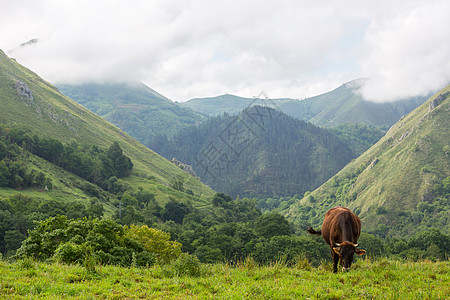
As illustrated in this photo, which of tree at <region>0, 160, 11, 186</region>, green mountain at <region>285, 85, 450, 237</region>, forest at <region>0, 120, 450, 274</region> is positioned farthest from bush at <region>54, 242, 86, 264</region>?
green mountain at <region>285, 85, 450, 237</region>

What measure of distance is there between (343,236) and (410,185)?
175 meters

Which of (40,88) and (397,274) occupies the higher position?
(40,88)

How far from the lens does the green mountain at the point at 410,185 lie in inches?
5635

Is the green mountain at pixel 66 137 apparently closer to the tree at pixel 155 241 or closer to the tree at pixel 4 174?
the tree at pixel 4 174

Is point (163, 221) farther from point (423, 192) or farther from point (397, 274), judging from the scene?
point (423, 192)

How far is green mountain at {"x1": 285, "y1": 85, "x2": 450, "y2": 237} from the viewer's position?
5635 inches

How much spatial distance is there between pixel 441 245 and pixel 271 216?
42776mm

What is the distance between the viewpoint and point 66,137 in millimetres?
137000

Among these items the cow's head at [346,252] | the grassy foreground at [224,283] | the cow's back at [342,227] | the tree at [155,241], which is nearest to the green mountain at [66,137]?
the tree at [155,241]

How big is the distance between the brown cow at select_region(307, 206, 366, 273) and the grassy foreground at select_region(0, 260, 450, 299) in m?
0.69

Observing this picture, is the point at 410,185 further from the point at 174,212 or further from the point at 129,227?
the point at 129,227

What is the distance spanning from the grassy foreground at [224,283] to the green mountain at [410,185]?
14773cm

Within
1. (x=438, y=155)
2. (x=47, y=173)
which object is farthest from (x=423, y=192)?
(x=47, y=173)

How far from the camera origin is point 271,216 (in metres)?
84.6
